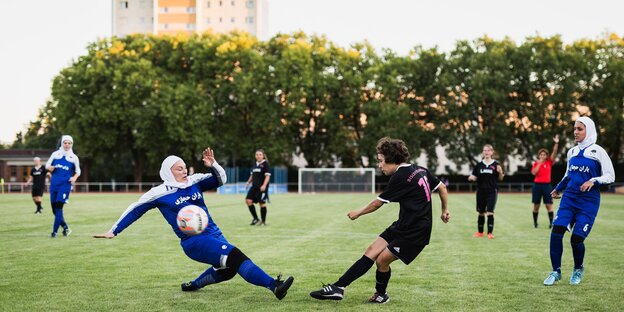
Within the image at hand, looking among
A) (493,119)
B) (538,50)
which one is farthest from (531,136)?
(538,50)

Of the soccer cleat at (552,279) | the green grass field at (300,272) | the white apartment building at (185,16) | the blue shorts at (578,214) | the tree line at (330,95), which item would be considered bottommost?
the green grass field at (300,272)

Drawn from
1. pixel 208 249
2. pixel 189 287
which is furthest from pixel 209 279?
pixel 208 249

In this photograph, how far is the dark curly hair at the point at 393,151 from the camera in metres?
7.26

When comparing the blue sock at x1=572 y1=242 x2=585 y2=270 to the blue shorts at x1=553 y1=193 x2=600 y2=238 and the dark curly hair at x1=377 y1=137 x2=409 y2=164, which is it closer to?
the blue shorts at x1=553 y1=193 x2=600 y2=238

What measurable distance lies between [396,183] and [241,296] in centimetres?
225

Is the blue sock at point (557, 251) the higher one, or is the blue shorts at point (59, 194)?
the blue shorts at point (59, 194)

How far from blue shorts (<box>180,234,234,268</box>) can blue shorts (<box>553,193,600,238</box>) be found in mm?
4439

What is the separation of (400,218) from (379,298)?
91 centimetres

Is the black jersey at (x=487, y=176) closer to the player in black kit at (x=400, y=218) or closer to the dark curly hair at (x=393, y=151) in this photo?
the player in black kit at (x=400, y=218)

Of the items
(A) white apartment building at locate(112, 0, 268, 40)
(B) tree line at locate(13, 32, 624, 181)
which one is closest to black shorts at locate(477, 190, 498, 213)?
(B) tree line at locate(13, 32, 624, 181)

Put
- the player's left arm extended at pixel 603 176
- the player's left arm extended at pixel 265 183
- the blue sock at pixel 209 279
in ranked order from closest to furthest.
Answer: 1. the blue sock at pixel 209 279
2. the player's left arm extended at pixel 603 176
3. the player's left arm extended at pixel 265 183

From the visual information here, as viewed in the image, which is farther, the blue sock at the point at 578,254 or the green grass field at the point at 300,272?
the blue sock at the point at 578,254

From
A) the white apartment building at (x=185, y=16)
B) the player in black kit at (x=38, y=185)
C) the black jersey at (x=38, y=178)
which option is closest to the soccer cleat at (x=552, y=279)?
the player in black kit at (x=38, y=185)

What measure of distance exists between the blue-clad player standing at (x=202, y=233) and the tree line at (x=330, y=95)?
49418 millimetres
